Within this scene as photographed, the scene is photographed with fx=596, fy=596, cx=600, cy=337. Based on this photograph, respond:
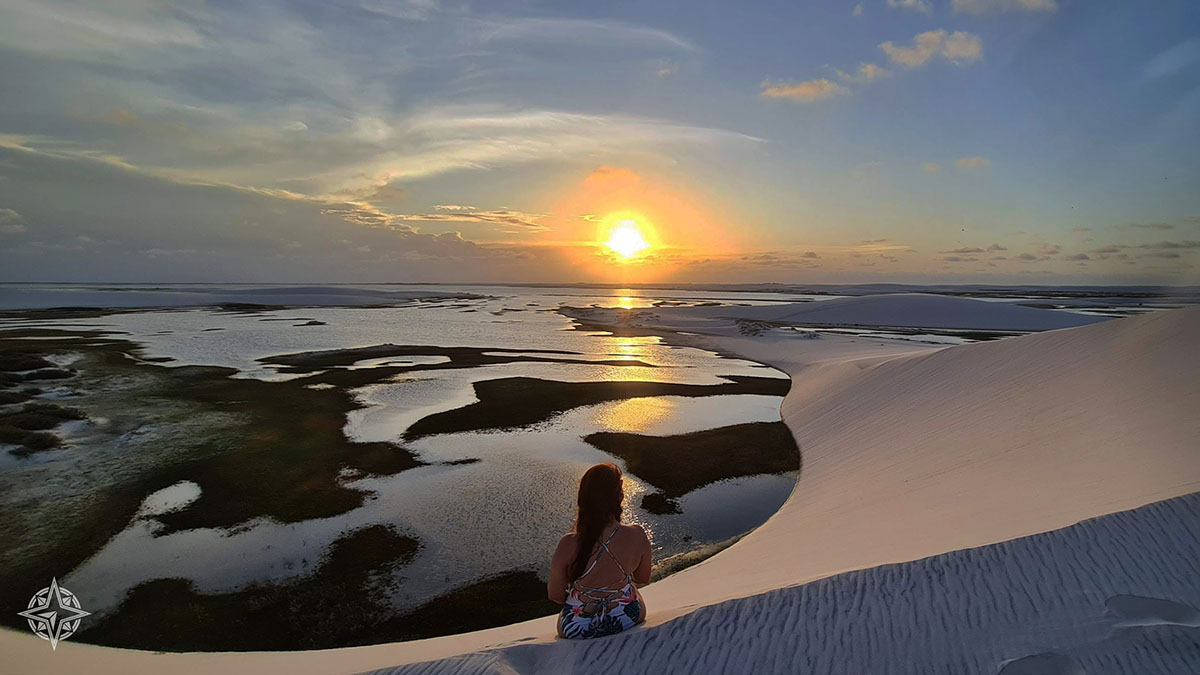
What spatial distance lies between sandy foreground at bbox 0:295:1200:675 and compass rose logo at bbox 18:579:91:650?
226 mm

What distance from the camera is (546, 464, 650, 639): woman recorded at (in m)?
3.72

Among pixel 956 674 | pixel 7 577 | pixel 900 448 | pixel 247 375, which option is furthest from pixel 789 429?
pixel 247 375

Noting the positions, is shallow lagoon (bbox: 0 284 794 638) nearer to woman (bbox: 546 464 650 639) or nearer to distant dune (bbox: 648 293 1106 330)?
woman (bbox: 546 464 650 639)

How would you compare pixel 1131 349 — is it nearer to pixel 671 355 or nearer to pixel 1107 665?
pixel 1107 665

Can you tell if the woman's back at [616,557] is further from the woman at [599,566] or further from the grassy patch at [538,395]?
the grassy patch at [538,395]

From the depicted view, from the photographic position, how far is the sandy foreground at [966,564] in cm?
367

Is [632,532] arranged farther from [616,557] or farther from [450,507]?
[450,507]

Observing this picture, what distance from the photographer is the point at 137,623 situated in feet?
21.4

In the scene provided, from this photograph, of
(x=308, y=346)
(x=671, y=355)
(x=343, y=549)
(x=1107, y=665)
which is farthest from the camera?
Result: (x=308, y=346)

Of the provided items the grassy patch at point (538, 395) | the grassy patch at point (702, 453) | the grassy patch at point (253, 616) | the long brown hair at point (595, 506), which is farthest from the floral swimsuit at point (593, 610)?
→ the grassy patch at point (538, 395)

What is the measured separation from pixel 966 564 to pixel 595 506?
2849 millimetres

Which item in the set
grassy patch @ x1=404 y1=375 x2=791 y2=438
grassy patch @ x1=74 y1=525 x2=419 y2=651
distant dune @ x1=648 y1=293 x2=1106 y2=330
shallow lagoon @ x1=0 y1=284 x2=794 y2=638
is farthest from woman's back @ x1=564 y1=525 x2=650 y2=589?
distant dune @ x1=648 y1=293 x2=1106 y2=330

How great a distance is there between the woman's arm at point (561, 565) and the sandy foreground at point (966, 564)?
358mm

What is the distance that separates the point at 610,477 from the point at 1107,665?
292 centimetres
